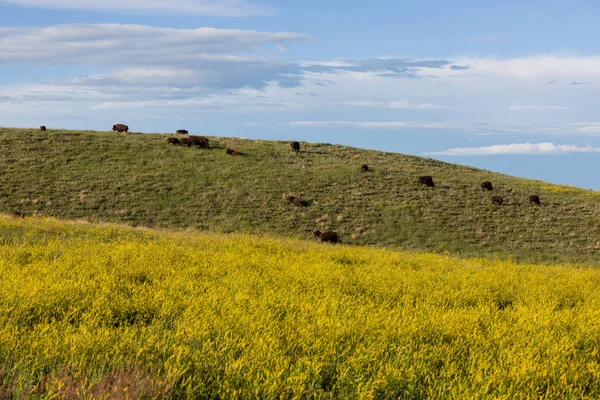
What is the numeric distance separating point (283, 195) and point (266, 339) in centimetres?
3428

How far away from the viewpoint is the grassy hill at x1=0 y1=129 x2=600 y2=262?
3419 centimetres

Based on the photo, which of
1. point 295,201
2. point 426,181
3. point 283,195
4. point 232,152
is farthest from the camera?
point 232,152

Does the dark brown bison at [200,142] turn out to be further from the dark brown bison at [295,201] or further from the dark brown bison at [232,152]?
the dark brown bison at [295,201]

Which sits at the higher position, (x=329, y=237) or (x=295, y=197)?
(x=295, y=197)

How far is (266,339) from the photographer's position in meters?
6.23

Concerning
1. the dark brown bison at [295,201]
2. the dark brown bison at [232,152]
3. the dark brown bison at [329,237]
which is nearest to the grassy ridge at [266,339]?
the dark brown bison at [329,237]

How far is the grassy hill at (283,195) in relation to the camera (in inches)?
1346

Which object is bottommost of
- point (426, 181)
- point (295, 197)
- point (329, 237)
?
point (329, 237)

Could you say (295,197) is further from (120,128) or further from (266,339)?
(266,339)

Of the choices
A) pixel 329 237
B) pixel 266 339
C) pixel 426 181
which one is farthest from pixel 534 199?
pixel 266 339

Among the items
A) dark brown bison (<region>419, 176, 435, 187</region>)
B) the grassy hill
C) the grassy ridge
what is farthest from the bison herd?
the grassy ridge

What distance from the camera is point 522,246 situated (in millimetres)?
32906

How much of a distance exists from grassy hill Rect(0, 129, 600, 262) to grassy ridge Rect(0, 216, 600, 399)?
22484 millimetres

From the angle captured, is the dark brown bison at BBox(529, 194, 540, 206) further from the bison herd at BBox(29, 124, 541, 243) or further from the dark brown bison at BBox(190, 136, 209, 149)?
the dark brown bison at BBox(190, 136, 209, 149)
